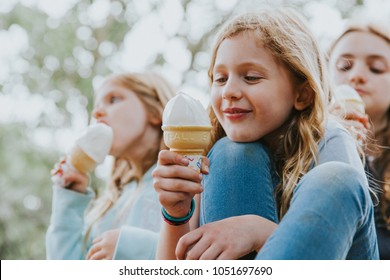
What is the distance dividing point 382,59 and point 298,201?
130 centimetres

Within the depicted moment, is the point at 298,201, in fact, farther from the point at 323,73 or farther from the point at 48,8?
the point at 48,8

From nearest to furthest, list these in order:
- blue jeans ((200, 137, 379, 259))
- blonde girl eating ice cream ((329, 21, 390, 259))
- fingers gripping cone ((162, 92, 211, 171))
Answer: blue jeans ((200, 137, 379, 259)), fingers gripping cone ((162, 92, 211, 171)), blonde girl eating ice cream ((329, 21, 390, 259))

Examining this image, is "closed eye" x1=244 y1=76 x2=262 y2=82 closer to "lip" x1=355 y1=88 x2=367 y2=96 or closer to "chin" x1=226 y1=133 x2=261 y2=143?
"chin" x1=226 y1=133 x2=261 y2=143

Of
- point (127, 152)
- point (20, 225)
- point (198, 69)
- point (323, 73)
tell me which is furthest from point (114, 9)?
point (323, 73)

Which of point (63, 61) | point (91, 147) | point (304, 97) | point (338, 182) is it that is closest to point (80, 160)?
point (91, 147)

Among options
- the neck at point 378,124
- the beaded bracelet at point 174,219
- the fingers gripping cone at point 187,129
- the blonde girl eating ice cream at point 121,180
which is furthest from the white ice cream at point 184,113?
A: the neck at point 378,124

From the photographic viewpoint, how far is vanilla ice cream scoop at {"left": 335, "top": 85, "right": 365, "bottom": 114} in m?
1.78

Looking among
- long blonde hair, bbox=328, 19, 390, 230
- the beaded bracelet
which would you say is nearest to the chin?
the beaded bracelet

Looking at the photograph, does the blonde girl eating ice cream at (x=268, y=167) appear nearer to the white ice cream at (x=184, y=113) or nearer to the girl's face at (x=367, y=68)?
the white ice cream at (x=184, y=113)

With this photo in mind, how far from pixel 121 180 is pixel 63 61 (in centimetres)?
219

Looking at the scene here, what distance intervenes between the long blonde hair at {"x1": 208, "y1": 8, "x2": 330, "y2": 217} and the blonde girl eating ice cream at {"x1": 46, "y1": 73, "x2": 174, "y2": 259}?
29.9 inches

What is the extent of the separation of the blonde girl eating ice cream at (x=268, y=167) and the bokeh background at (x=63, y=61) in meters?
2.53

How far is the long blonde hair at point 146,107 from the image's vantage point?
2287mm

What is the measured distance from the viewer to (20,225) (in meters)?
4.09
